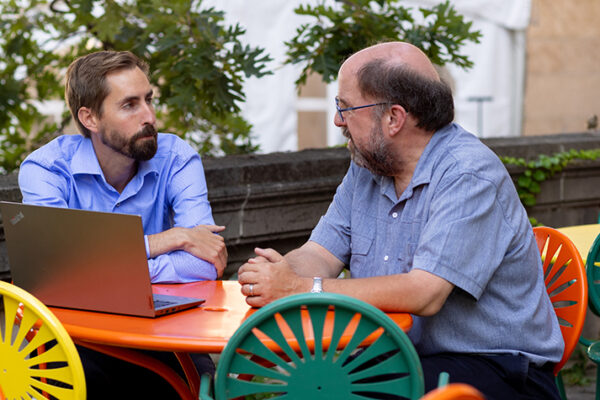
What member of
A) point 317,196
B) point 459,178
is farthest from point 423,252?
point 317,196

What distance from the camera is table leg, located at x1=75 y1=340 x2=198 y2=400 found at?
2447mm

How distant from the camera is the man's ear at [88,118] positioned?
3256mm

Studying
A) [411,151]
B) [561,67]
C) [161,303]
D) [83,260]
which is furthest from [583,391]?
[561,67]

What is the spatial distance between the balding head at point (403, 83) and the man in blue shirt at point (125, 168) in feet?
2.63

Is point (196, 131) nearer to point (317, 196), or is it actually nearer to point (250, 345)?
point (317, 196)

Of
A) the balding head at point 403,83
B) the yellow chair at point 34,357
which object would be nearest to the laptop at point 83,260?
the yellow chair at point 34,357

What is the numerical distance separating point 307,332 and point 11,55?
3.32 m

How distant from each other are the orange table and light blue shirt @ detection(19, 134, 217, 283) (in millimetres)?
383

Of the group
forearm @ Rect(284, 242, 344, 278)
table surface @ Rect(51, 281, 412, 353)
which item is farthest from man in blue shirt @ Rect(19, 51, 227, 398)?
table surface @ Rect(51, 281, 412, 353)

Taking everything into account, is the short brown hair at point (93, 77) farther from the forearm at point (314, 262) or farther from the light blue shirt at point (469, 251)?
the light blue shirt at point (469, 251)

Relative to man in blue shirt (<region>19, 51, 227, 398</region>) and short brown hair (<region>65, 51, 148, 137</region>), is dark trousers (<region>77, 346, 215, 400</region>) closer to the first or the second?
man in blue shirt (<region>19, 51, 227, 398</region>)

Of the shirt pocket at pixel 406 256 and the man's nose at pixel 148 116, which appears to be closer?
the shirt pocket at pixel 406 256

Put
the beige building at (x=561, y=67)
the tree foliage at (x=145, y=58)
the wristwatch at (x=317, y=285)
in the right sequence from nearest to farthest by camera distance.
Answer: the wristwatch at (x=317, y=285) < the tree foliage at (x=145, y=58) < the beige building at (x=561, y=67)

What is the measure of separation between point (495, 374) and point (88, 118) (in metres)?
1.84
